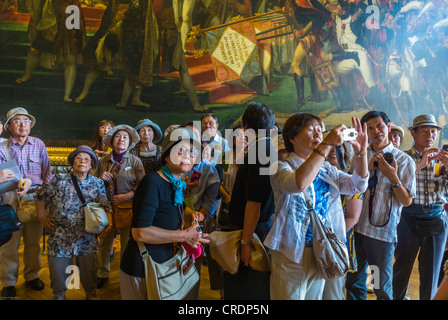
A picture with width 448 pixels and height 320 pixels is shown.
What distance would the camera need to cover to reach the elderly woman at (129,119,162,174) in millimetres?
3961

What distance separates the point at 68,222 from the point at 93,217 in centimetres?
25

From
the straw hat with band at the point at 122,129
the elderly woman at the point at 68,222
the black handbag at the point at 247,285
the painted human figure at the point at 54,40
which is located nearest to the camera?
the black handbag at the point at 247,285

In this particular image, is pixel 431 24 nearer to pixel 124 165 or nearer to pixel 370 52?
pixel 370 52

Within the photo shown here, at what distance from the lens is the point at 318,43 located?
8367 mm

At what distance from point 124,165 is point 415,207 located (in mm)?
2925

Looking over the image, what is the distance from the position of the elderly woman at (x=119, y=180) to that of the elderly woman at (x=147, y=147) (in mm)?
118

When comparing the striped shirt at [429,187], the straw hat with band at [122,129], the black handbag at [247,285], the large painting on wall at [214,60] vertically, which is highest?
the large painting on wall at [214,60]

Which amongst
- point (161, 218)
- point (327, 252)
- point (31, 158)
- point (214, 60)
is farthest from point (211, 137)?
point (214, 60)

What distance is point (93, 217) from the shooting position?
304 cm

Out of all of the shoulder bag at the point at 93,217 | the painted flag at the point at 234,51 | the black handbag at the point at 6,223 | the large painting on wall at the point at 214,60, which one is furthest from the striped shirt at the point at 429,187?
the painted flag at the point at 234,51

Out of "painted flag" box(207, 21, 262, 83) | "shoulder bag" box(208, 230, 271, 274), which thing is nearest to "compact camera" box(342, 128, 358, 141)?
"shoulder bag" box(208, 230, 271, 274)

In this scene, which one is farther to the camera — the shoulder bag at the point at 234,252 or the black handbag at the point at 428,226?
the black handbag at the point at 428,226

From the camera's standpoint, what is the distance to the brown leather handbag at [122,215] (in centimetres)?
351

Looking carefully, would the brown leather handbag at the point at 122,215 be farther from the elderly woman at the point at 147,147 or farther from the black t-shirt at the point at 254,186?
the black t-shirt at the point at 254,186
